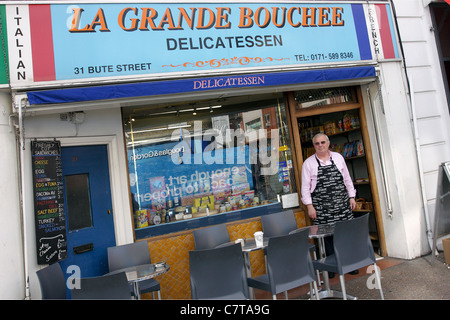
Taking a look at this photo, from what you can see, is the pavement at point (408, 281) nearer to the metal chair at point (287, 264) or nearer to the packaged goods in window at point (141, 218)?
the metal chair at point (287, 264)

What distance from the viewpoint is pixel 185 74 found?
457 cm

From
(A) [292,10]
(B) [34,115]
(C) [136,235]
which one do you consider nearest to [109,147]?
(B) [34,115]

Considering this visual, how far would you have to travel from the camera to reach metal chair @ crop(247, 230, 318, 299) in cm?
332

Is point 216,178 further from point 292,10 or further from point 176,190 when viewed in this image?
point 292,10

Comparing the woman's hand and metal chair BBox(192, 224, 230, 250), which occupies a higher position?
the woman's hand

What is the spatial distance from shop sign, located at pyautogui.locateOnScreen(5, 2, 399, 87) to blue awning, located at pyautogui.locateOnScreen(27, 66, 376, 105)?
16 centimetres

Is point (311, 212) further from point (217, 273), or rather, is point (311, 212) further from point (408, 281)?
point (217, 273)

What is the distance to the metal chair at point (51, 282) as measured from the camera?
11.1 ft

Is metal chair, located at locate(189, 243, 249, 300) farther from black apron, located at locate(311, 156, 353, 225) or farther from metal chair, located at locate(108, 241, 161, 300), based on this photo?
black apron, located at locate(311, 156, 353, 225)

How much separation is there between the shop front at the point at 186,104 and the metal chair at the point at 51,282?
54 cm

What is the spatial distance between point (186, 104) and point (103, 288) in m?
3.22

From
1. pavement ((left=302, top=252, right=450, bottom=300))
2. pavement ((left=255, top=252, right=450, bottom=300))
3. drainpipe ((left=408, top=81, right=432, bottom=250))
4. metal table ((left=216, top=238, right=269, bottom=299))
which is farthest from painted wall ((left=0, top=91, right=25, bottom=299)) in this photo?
drainpipe ((left=408, top=81, right=432, bottom=250))

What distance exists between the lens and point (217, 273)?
317cm

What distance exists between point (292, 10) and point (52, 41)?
11.2 ft
